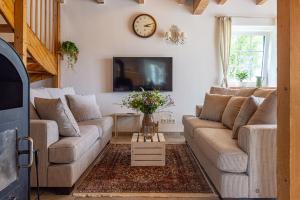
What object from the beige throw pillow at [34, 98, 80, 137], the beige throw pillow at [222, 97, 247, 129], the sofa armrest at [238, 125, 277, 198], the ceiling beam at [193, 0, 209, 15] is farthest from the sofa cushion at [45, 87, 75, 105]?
the ceiling beam at [193, 0, 209, 15]

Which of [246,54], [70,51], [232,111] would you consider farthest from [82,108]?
[246,54]

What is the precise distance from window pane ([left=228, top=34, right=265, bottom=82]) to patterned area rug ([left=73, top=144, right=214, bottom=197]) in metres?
2.81

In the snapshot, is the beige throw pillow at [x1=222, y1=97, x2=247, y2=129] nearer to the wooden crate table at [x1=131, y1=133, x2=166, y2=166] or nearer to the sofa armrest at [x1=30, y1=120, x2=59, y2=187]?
the wooden crate table at [x1=131, y1=133, x2=166, y2=166]

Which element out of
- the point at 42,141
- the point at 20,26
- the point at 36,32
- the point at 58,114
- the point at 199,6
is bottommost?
the point at 42,141

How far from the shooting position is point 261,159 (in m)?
2.26

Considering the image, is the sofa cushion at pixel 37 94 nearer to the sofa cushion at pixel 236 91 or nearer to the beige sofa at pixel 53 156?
the beige sofa at pixel 53 156

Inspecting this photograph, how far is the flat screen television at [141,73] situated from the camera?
552cm

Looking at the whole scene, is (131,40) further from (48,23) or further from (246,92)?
(246,92)

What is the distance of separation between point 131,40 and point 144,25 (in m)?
0.38

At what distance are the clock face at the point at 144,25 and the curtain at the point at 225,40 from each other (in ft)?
4.24

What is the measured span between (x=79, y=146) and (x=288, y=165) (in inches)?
71.0

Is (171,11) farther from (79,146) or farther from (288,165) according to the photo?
(288,165)

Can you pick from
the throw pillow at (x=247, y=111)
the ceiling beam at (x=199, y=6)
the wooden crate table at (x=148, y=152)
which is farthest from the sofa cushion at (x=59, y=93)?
the ceiling beam at (x=199, y=6)

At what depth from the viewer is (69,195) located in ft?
8.34
